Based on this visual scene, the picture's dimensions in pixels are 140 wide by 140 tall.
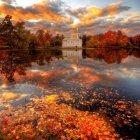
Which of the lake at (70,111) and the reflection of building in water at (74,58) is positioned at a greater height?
the lake at (70,111)

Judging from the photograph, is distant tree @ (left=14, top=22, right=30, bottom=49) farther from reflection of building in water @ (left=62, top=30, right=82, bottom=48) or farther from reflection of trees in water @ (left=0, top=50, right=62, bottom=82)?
reflection of building in water @ (left=62, top=30, right=82, bottom=48)

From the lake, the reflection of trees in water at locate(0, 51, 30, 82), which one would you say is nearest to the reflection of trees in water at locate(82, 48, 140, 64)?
the reflection of trees in water at locate(0, 51, 30, 82)

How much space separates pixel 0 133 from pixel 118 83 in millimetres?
11765

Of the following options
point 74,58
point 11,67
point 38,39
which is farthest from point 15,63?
point 38,39

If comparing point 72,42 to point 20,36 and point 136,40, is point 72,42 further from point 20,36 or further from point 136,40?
point 20,36

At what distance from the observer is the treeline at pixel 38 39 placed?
8331 centimetres

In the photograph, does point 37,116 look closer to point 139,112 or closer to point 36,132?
point 36,132

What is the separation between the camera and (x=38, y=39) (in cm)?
11419

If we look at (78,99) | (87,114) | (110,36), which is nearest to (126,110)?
(87,114)

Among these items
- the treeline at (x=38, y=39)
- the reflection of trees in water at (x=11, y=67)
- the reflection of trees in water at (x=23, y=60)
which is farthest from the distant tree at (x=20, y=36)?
the reflection of trees in water at (x=11, y=67)

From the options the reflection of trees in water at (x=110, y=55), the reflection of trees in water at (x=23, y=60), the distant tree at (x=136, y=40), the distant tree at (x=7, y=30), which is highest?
the distant tree at (x=7, y=30)

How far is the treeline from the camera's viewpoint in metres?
83.3

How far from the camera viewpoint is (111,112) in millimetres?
10125

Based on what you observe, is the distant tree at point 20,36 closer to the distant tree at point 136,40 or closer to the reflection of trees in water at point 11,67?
the reflection of trees in water at point 11,67
